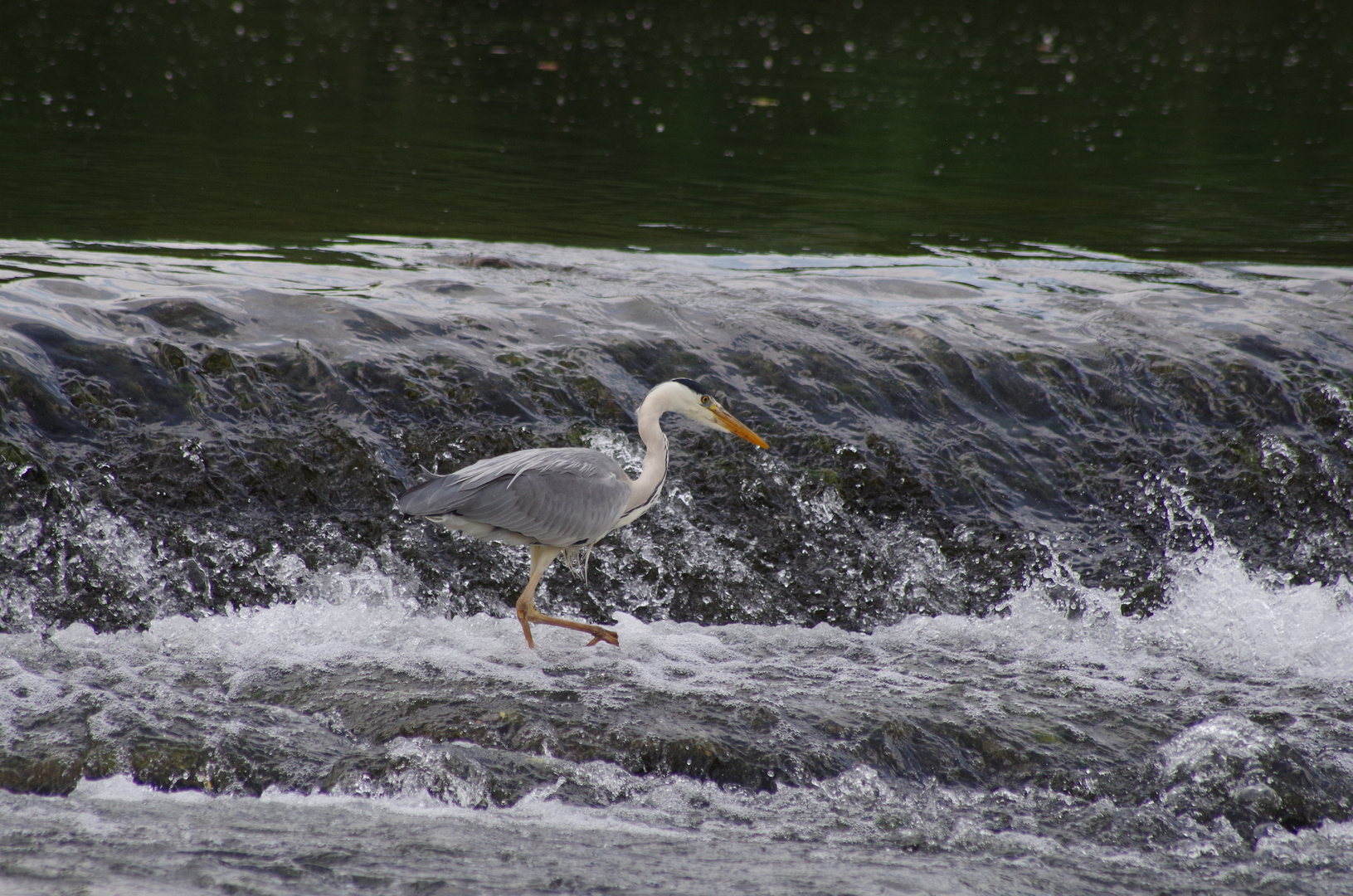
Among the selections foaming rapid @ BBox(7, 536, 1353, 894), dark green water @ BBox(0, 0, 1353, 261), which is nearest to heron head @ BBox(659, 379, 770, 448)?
foaming rapid @ BBox(7, 536, 1353, 894)

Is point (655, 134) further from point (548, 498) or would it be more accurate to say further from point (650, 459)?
point (548, 498)

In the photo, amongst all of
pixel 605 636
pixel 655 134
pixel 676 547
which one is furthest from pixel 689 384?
pixel 655 134

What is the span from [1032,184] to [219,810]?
13541 millimetres

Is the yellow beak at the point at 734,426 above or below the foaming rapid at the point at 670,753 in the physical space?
above

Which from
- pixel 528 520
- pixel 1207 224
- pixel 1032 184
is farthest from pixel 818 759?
pixel 1032 184

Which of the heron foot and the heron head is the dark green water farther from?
the heron foot

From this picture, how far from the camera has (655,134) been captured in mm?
18172

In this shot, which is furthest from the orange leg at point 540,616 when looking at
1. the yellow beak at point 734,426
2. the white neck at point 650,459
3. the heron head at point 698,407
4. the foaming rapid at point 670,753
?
the yellow beak at point 734,426

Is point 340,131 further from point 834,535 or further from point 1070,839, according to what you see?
point 1070,839

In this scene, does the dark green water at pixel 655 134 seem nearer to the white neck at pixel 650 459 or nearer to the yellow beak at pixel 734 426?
the yellow beak at pixel 734 426

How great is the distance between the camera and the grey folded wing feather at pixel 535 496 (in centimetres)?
577

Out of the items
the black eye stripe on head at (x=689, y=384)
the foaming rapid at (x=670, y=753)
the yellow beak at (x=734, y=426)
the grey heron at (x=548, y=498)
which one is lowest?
the foaming rapid at (x=670, y=753)

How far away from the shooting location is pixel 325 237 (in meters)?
10.7

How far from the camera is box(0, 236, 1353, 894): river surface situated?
14.2 ft
